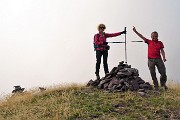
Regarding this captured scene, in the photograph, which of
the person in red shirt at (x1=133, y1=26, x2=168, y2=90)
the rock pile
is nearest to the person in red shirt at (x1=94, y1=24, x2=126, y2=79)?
the rock pile

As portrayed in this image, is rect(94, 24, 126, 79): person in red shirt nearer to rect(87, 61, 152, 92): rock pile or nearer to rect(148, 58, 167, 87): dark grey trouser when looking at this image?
rect(87, 61, 152, 92): rock pile

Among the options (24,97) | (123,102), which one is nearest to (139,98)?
(123,102)

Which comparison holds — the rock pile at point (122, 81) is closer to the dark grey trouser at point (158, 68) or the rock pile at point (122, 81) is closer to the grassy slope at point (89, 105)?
the grassy slope at point (89, 105)

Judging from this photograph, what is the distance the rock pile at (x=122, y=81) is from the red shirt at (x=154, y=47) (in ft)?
3.72

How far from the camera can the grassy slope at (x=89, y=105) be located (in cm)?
1422

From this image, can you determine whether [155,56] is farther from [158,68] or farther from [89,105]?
[89,105]

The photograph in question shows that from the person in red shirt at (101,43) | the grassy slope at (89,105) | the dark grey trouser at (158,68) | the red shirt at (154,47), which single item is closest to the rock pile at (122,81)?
the grassy slope at (89,105)

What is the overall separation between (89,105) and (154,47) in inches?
196

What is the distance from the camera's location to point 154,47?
18594mm

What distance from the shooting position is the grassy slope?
14.2 metres

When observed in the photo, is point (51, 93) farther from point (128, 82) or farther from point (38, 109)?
point (128, 82)

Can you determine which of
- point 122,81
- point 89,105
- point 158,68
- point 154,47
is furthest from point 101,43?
point 89,105

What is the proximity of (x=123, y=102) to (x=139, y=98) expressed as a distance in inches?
33.9

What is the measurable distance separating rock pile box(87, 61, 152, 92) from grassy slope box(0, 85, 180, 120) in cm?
57
